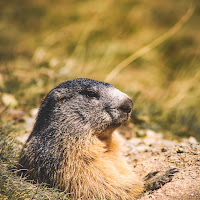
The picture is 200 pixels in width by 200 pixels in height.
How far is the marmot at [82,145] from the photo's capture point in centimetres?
275

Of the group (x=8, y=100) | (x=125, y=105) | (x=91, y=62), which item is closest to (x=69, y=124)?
(x=125, y=105)

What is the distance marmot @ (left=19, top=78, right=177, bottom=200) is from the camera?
2748 mm

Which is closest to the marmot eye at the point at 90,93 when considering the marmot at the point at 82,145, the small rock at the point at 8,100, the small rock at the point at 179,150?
the marmot at the point at 82,145

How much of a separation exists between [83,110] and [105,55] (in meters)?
4.39

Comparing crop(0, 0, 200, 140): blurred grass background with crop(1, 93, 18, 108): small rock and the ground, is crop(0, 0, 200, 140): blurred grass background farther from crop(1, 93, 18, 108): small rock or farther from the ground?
the ground

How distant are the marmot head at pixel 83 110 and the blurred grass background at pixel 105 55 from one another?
44.3 inches

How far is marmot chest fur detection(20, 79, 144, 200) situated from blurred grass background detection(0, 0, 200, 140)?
3.77ft

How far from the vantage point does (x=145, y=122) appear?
514 centimetres

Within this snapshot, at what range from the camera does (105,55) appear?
7.18 m

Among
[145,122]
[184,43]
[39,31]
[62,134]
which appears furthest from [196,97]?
[39,31]

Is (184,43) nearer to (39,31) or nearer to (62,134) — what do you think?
(39,31)

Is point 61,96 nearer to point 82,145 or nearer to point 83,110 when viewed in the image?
point 83,110

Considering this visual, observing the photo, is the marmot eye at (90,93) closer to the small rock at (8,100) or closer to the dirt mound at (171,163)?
the dirt mound at (171,163)

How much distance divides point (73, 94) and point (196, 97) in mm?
4632
